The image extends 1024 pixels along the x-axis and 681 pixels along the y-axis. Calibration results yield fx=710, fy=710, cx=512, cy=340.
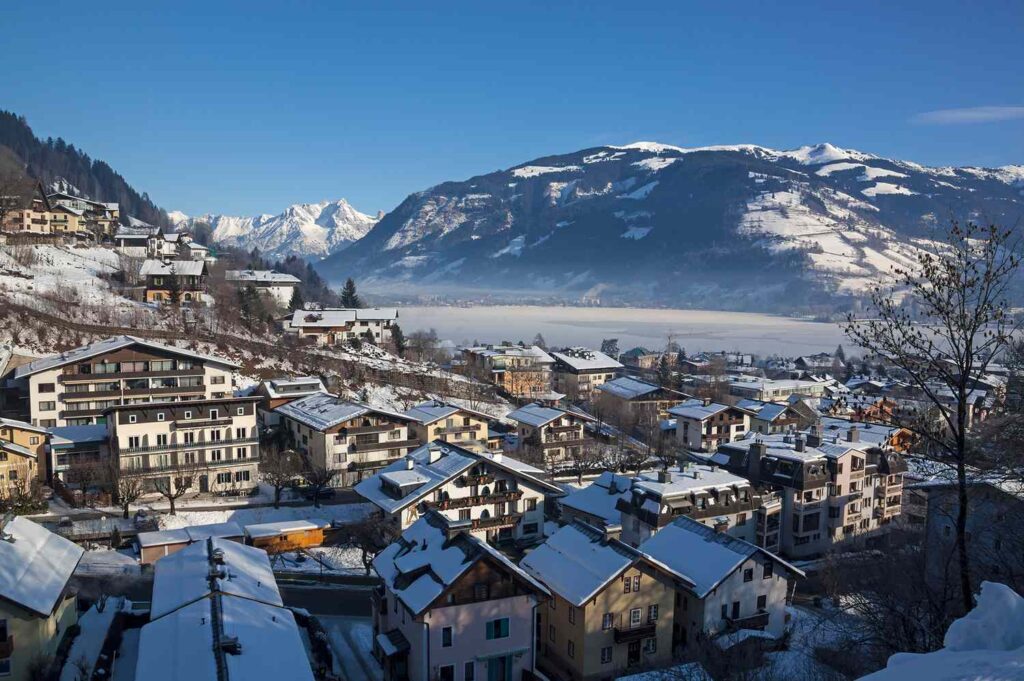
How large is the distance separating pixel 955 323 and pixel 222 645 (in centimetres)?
1340

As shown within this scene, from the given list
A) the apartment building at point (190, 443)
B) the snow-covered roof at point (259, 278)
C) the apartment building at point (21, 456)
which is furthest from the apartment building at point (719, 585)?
the snow-covered roof at point (259, 278)

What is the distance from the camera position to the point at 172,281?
55844mm

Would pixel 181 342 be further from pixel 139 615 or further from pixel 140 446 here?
pixel 139 615

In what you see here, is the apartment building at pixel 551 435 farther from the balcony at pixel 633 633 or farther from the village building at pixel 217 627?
the village building at pixel 217 627

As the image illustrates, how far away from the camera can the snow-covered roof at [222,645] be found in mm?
12844

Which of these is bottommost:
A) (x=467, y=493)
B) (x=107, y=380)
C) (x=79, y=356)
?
(x=467, y=493)

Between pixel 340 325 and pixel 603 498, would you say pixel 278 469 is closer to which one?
pixel 603 498

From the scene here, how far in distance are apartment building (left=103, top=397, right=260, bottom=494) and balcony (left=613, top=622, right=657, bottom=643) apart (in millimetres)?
19871

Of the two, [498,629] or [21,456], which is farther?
[21,456]

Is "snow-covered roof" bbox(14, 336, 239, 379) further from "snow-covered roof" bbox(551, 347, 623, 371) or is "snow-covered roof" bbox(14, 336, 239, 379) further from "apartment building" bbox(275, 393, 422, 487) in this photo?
"snow-covered roof" bbox(551, 347, 623, 371)

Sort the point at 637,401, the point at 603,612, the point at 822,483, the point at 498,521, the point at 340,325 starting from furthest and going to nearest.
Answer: the point at 340,325, the point at 637,401, the point at 822,483, the point at 498,521, the point at 603,612

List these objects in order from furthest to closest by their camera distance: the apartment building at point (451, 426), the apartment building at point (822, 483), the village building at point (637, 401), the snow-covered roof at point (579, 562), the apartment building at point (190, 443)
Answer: the village building at point (637, 401), the apartment building at point (451, 426), the apartment building at point (190, 443), the apartment building at point (822, 483), the snow-covered roof at point (579, 562)

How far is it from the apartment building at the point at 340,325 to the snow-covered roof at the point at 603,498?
1427 inches

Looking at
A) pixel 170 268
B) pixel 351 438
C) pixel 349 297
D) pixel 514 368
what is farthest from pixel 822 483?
pixel 349 297
